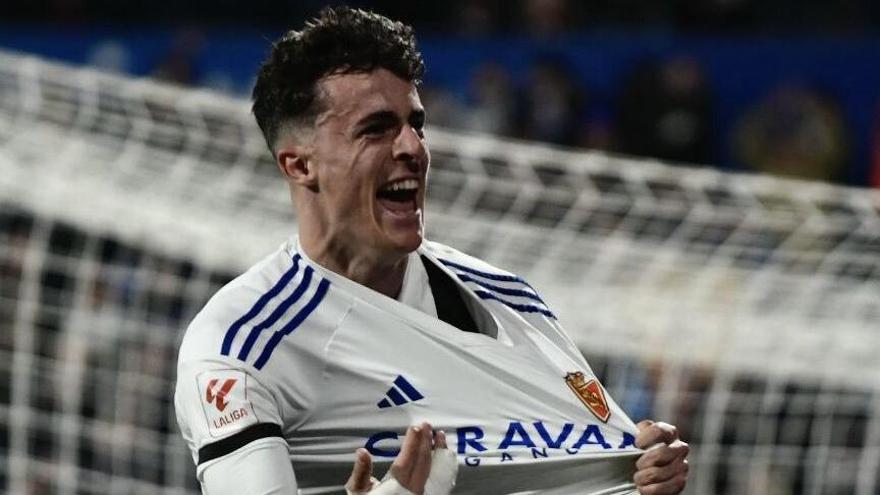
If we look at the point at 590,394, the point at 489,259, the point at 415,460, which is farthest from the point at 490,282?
the point at 489,259

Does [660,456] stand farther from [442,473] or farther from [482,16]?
[482,16]

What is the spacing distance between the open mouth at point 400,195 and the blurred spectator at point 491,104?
538 cm

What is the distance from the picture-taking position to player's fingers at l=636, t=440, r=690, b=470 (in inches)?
97.8

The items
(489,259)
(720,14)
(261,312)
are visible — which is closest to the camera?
(261,312)

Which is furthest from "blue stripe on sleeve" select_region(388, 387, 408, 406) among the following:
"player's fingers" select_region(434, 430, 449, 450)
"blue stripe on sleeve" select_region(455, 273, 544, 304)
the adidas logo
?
"blue stripe on sleeve" select_region(455, 273, 544, 304)

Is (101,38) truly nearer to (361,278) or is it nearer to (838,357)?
(838,357)

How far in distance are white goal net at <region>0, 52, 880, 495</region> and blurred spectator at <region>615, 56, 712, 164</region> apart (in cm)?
148

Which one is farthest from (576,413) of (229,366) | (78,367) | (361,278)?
(78,367)

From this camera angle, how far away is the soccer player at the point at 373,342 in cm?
233

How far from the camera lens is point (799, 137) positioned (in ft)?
24.1

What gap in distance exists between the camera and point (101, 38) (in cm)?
841

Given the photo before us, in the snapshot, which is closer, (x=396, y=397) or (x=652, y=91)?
(x=396, y=397)

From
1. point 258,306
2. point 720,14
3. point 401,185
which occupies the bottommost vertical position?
point 258,306

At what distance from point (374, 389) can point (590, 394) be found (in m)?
0.37
